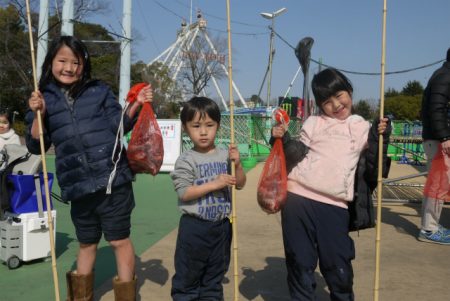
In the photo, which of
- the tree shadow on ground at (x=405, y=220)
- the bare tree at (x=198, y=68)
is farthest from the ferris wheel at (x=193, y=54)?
the tree shadow on ground at (x=405, y=220)

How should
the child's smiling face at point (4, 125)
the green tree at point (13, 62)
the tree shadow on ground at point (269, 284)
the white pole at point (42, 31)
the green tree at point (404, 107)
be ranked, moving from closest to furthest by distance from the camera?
the tree shadow on ground at point (269, 284) < the child's smiling face at point (4, 125) < the white pole at point (42, 31) < the green tree at point (13, 62) < the green tree at point (404, 107)

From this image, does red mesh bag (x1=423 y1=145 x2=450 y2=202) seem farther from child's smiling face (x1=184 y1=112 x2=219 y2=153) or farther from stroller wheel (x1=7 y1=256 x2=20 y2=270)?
stroller wheel (x1=7 y1=256 x2=20 y2=270)

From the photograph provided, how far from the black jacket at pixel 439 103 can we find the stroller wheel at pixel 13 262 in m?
3.94

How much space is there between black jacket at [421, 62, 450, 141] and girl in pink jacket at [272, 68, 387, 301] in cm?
209

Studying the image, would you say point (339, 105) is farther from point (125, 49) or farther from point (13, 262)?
point (125, 49)

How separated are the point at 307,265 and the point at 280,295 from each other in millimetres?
817

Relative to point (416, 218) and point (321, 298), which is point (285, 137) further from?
point (416, 218)

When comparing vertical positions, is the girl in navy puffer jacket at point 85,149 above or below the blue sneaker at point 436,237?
above

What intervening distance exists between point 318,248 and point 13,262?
2613mm

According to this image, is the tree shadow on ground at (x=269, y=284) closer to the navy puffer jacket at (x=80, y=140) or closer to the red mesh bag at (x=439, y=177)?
the navy puffer jacket at (x=80, y=140)

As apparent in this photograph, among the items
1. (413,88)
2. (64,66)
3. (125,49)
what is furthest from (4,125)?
(413,88)

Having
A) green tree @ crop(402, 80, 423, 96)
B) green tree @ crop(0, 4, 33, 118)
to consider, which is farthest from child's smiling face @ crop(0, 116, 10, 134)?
green tree @ crop(402, 80, 423, 96)

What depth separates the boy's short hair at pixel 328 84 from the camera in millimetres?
2588

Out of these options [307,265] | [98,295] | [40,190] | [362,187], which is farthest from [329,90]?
[40,190]
